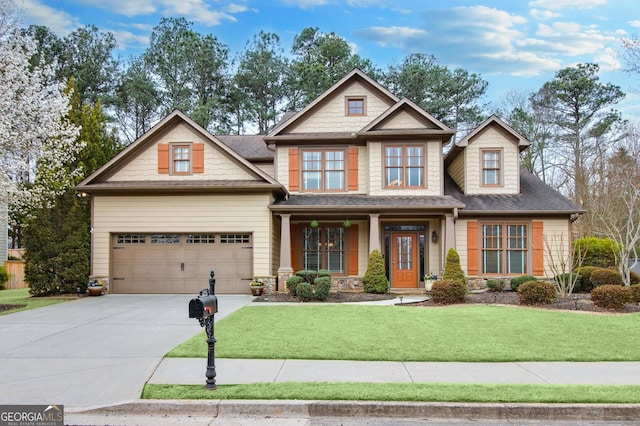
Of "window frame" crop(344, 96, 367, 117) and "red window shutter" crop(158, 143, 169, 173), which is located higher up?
"window frame" crop(344, 96, 367, 117)

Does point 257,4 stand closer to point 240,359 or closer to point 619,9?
point 619,9

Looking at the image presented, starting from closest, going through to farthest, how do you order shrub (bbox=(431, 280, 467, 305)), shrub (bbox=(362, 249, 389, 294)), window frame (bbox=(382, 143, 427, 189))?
shrub (bbox=(431, 280, 467, 305)), shrub (bbox=(362, 249, 389, 294)), window frame (bbox=(382, 143, 427, 189))

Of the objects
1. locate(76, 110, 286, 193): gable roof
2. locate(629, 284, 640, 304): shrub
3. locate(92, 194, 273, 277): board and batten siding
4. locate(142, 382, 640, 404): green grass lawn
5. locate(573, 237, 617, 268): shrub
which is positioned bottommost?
locate(142, 382, 640, 404): green grass lawn

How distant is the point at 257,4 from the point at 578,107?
957 inches

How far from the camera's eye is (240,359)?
25.3 ft

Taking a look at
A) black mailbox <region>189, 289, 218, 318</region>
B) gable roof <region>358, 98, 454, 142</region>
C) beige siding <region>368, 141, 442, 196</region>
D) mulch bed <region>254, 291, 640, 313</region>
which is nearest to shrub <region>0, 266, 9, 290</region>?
mulch bed <region>254, 291, 640, 313</region>

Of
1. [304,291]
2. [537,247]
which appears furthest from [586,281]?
[304,291]

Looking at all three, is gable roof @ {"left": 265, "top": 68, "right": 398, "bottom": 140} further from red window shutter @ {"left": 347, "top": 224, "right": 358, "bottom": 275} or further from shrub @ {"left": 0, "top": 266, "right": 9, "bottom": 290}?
shrub @ {"left": 0, "top": 266, "right": 9, "bottom": 290}

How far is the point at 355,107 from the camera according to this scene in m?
19.5

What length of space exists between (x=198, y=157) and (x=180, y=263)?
376cm

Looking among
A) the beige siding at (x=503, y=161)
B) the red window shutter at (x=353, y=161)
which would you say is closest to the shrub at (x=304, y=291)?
the red window shutter at (x=353, y=161)

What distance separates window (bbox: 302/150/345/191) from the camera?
19219mm

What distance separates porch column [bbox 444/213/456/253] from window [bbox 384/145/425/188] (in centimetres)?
182

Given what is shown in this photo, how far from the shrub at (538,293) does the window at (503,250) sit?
4.96m
